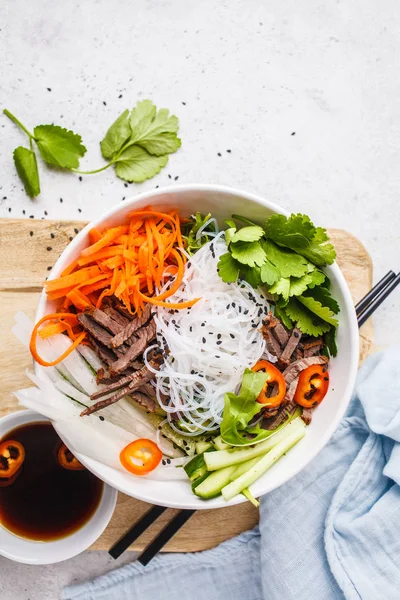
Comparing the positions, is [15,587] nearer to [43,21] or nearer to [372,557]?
[372,557]

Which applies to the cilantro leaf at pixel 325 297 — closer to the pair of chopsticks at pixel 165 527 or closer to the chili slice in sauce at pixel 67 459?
the pair of chopsticks at pixel 165 527

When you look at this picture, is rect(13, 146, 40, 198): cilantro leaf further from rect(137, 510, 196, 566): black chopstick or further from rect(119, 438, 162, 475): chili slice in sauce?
rect(137, 510, 196, 566): black chopstick

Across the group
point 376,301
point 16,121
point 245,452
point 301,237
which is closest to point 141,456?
point 245,452

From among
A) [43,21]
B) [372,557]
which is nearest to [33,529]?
[372,557]

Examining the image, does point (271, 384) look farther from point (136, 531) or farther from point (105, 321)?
point (136, 531)

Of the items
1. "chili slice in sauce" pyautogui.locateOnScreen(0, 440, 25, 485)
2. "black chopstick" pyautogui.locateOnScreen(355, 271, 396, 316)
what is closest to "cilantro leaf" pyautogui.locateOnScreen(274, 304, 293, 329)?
"black chopstick" pyautogui.locateOnScreen(355, 271, 396, 316)

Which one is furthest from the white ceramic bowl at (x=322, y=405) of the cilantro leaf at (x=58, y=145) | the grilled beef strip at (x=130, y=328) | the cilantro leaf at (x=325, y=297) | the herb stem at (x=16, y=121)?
the herb stem at (x=16, y=121)
